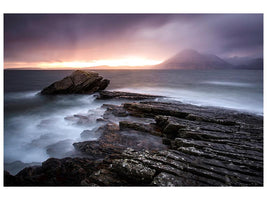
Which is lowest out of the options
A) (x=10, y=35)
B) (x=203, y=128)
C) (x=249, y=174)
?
(x=249, y=174)

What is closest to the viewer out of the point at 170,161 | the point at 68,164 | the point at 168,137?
the point at 170,161

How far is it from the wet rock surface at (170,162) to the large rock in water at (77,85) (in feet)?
33.9

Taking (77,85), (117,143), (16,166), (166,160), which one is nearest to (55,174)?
(117,143)

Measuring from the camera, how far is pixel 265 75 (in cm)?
412

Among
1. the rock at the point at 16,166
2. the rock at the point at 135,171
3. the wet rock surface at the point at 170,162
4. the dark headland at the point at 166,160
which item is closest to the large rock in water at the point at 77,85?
the dark headland at the point at 166,160

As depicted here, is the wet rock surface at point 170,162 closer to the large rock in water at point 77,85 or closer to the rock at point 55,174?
the rock at point 55,174

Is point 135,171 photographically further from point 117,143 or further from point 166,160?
point 117,143

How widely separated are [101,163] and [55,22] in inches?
211

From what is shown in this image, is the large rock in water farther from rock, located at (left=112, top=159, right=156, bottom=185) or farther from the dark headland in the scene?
rock, located at (left=112, top=159, right=156, bottom=185)

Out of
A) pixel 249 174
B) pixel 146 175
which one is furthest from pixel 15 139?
pixel 249 174

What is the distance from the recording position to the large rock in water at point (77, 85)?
1384 centimetres

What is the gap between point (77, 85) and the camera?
546 inches

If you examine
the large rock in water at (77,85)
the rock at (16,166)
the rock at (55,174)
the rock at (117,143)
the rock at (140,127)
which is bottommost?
the rock at (16,166)
